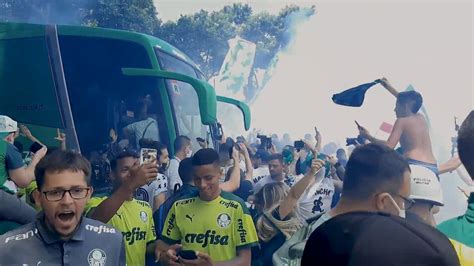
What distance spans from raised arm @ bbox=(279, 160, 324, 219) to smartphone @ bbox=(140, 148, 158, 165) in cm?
63

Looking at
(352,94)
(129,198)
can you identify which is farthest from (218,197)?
(352,94)

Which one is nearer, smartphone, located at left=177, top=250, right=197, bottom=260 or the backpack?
the backpack

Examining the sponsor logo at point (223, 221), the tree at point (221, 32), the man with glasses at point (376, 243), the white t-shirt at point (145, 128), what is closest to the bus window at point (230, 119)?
the tree at point (221, 32)

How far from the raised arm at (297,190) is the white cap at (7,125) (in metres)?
1.27

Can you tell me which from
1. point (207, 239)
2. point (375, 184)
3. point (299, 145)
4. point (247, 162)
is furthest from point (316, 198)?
point (375, 184)

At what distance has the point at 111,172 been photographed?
2.69 meters

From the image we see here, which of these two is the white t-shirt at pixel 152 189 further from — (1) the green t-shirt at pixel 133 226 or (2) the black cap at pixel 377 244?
(2) the black cap at pixel 377 244

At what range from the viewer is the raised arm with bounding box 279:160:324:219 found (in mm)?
2820

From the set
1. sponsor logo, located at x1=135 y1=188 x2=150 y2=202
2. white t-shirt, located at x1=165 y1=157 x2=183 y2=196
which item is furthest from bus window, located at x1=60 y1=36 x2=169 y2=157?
sponsor logo, located at x1=135 y1=188 x2=150 y2=202

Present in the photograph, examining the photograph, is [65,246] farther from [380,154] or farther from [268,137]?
[268,137]

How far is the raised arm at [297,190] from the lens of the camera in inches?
111

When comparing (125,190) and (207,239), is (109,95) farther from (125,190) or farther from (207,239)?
(207,239)

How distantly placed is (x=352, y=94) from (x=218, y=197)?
77 cm

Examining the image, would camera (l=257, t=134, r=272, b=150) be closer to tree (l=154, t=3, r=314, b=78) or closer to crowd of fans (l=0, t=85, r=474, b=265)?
crowd of fans (l=0, t=85, r=474, b=265)
